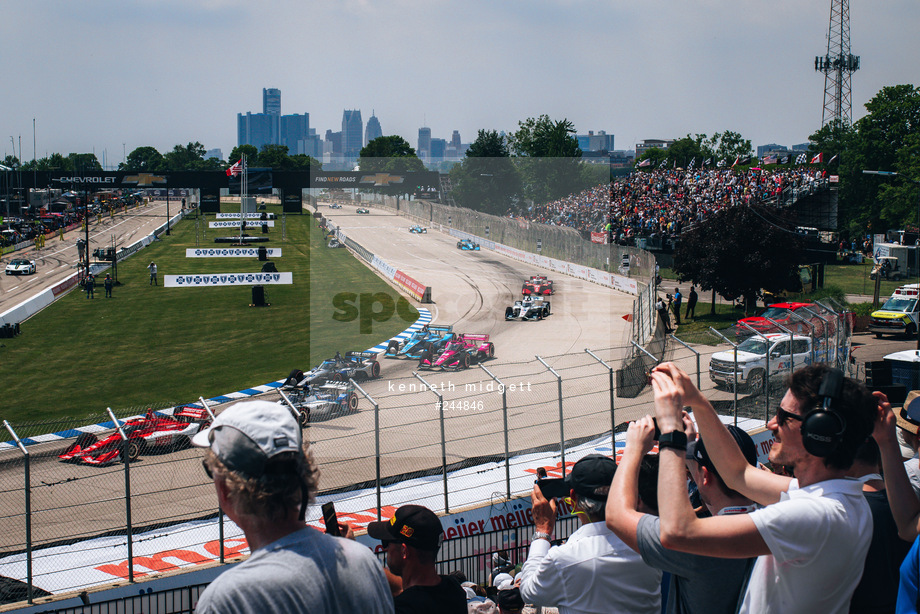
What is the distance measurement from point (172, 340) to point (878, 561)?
31.1m

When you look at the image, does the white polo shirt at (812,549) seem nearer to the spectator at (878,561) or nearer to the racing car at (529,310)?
the spectator at (878,561)

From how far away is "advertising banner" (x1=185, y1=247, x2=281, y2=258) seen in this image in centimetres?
5853

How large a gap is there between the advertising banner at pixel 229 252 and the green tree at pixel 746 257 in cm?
3489

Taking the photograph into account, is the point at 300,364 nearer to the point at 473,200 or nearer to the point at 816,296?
the point at 816,296

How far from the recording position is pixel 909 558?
9.39ft

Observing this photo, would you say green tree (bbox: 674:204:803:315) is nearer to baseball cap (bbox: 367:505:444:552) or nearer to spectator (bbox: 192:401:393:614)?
baseball cap (bbox: 367:505:444:552)

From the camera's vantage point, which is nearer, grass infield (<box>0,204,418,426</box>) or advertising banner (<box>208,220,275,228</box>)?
grass infield (<box>0,204,418,426</box>)

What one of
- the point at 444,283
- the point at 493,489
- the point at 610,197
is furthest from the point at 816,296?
the point at 493,489

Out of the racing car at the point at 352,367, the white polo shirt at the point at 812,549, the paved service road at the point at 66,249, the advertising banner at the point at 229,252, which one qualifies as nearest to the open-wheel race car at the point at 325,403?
the racing car at the point at 352,367

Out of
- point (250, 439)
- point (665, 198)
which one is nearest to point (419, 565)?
point (250, 439)

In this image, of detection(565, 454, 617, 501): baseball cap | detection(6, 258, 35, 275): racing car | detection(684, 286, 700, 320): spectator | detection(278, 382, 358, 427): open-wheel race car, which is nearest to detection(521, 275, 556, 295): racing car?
detection(684, 286, 700, 320): spectator

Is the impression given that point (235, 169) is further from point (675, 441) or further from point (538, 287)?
point (675, 441)

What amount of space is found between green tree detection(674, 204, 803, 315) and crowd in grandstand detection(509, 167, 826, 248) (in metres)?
14.3

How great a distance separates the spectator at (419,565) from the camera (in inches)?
145
